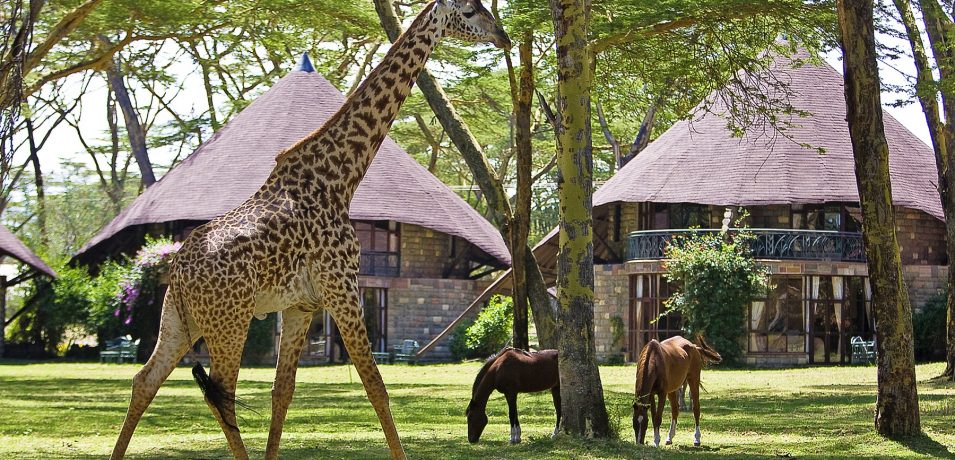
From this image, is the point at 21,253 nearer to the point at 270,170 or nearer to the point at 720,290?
the point at 270,170

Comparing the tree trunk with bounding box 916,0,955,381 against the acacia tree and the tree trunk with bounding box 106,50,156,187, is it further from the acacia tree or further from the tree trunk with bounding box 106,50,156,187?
the tree trunk with bounding box 106,50,156,187

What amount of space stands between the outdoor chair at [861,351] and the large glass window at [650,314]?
4.33m

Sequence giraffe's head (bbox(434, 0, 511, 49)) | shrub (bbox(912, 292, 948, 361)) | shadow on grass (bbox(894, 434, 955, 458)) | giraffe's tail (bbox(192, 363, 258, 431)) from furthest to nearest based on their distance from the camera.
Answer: shrub (bbox(912, 292, 948, 361)) < shadow on grass (bbox(894, 434, 955, 458)) < giraffe's head (bbox(434, 0, 511, 49)) < giraffe's tail (bbox(192, 363, 258, 431))

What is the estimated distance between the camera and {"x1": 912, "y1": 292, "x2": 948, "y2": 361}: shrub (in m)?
32.8

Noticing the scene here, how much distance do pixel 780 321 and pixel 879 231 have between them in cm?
2159

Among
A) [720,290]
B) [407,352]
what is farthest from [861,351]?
[407,352]

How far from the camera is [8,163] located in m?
12.1

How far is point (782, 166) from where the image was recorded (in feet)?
112

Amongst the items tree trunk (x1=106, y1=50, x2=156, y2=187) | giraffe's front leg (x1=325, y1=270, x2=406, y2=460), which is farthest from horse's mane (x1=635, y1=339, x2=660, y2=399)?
tree trunk (x1=106, y1=50, x2=156, y2=187)

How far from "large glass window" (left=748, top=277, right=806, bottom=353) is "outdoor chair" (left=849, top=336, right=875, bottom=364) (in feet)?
4.01

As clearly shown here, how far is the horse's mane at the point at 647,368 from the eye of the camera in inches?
469

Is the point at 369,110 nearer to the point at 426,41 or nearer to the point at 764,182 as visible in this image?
the point at 426,41

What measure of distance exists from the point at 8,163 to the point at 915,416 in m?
8.59

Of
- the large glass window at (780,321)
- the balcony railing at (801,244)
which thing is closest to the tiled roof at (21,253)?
the balcony railing at (801,244)
